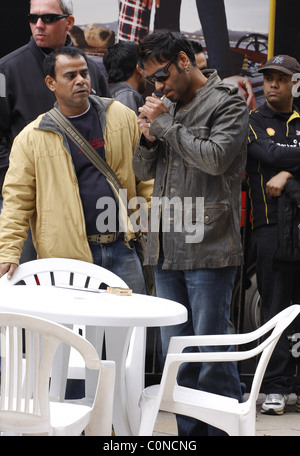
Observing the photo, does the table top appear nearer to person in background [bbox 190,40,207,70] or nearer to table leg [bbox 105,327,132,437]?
table leg [bbox 105,327,132,437]

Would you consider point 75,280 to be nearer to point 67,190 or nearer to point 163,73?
point 67,190

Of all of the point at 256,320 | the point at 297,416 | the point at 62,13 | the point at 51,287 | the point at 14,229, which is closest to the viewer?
the point at 51,287

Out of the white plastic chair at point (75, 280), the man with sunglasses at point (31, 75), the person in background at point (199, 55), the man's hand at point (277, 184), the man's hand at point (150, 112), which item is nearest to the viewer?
the white plastic chair at point (75, 280)

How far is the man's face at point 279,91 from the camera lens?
220 inches

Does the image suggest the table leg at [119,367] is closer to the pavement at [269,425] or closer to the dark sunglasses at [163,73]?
the pavement at [269,425]

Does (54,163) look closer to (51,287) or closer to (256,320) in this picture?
(51,287)

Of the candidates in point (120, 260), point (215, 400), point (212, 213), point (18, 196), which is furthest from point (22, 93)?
point (215, 400)

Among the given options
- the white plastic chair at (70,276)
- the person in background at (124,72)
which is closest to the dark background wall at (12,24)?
the person in background at (124,72)

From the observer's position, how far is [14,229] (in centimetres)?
450

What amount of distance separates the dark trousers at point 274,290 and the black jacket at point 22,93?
1565mm

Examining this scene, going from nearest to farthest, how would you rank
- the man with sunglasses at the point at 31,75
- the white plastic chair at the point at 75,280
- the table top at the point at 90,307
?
the table top at the point at 90,307 < the white plastic chair at the point at 75,280 < the man with sunglasses at the point at 31,75

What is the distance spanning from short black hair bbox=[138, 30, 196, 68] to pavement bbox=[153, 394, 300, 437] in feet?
6.89

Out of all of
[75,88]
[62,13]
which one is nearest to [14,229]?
[75,88]
